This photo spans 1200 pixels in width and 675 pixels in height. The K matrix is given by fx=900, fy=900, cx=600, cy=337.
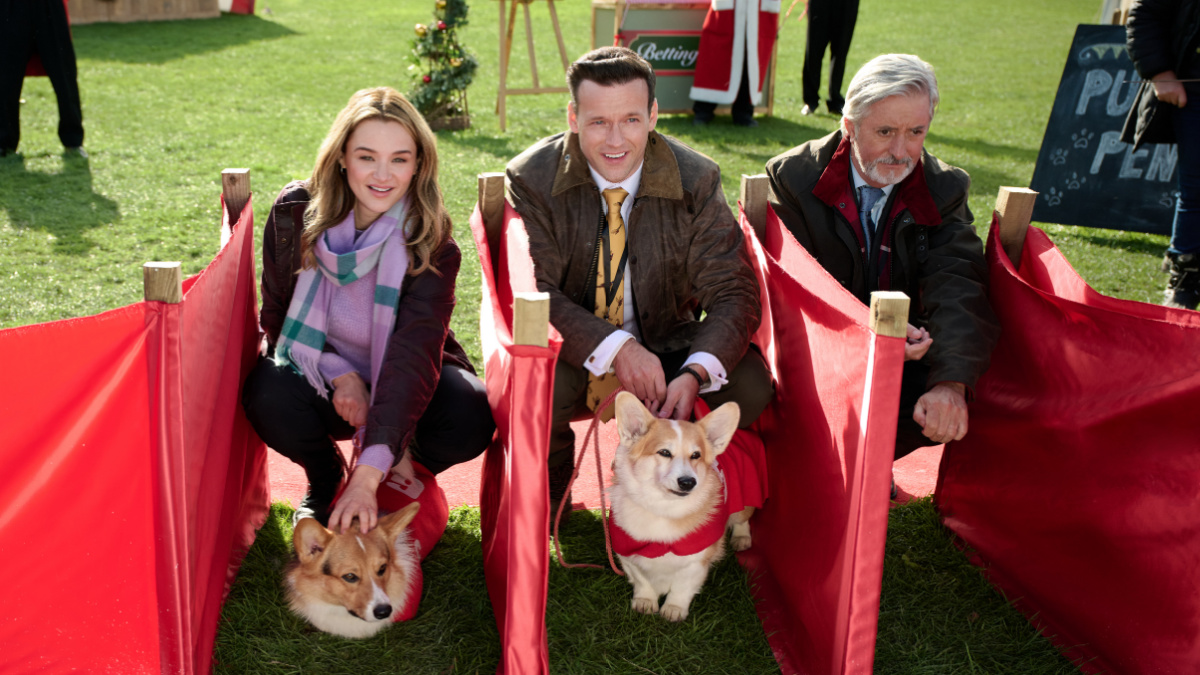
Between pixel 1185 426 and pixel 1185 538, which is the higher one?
pixel 1185 426

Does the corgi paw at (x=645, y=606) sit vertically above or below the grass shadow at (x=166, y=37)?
below

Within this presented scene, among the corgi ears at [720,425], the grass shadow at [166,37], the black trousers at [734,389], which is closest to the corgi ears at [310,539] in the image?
the black trousers at [734,389]

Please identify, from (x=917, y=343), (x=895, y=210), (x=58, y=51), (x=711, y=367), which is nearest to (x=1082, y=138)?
(x=895, y=210)

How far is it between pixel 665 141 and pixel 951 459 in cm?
145

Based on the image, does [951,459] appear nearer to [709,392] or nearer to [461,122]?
[709,392]

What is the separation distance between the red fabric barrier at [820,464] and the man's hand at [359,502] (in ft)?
3.84

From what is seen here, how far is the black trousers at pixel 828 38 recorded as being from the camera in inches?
390

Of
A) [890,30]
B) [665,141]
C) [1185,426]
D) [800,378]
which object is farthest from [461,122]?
[890,30]

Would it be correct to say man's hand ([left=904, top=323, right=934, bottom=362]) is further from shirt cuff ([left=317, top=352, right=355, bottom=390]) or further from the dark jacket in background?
the dark jacket in background

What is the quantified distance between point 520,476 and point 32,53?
7.02 metres

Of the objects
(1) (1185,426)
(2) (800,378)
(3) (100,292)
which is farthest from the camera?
(3) (100,292)

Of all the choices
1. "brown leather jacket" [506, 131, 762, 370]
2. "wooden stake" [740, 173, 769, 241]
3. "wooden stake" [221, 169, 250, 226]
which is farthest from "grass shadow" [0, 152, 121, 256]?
"wooden stake" [740, 173, 769, 241]

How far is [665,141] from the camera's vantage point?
2.88 m

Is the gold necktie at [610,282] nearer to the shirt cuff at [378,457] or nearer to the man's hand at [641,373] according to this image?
the man's hand at [641,373]
